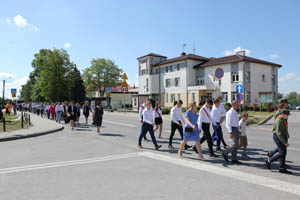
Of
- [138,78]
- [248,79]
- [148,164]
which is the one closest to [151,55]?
[138,78]

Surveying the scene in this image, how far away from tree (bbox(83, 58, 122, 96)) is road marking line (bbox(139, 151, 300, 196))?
65.3 m

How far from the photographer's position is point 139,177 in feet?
17.4

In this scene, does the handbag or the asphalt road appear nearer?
the asphalt road

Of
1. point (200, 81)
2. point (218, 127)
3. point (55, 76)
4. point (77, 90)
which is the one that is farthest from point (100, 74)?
point (218, 127)

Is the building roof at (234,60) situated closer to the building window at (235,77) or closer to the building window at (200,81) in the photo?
the building window at (235,77)

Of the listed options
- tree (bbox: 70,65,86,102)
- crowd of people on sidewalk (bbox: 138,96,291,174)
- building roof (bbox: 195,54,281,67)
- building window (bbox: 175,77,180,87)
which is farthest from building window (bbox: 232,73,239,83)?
tree (bbox: 70,65,86,102)

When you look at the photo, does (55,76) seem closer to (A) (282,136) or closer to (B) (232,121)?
(B) (232,121)

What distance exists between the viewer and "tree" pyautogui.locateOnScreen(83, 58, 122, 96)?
2756 inches

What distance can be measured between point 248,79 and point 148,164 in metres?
36.3

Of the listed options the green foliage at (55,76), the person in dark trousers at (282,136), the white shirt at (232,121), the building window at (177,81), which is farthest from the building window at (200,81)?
the person in dark trousers at (282,136)

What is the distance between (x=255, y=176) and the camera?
5.22 metres

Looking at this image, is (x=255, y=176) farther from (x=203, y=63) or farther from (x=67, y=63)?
(x=67, y=63)

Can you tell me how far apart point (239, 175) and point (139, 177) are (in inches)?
85.3

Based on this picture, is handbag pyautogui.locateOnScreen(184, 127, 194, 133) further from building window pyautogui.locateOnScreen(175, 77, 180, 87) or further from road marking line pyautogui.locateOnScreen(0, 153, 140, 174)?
building window pyautogui.locateOnScreen(175, 77, 180, 87)
